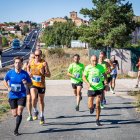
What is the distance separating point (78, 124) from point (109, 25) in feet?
90.1

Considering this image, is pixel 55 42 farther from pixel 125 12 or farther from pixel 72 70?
pixel 72 70

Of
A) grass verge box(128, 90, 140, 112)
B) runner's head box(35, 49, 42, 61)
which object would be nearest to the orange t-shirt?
runner's head box(35, 49, 42, 61)

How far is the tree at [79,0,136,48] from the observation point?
3719cm

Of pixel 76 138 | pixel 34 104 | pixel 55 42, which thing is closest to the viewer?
pixel 76 138

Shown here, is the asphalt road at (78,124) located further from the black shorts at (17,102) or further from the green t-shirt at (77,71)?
the green t-shirt at (77,71)

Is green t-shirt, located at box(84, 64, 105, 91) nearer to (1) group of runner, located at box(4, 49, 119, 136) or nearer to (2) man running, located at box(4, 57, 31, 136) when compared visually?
(1) group of runner, located at box(4, 49, 119, 136)

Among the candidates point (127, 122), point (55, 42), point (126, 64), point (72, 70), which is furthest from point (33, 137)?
point (55, 42)

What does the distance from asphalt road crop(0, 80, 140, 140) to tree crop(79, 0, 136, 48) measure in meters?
21.1

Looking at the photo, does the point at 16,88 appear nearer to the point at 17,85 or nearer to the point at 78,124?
the point at 17,85

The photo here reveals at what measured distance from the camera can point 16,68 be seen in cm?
1038

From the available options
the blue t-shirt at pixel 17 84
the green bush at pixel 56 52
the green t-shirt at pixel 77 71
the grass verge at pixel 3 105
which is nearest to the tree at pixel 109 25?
the green bush at pixel 56 52

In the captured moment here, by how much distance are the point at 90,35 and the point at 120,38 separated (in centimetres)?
283

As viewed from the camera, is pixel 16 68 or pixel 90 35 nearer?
pixel 16 68

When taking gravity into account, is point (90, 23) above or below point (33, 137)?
above
